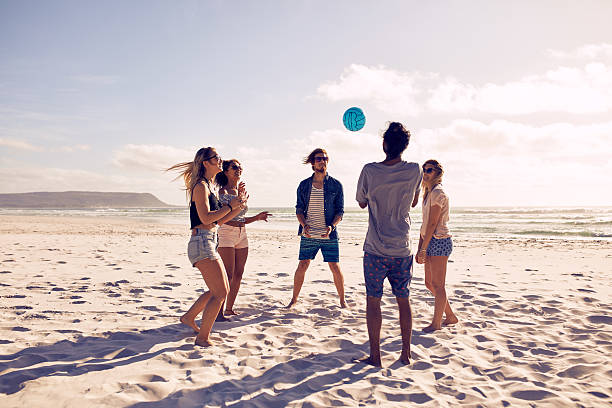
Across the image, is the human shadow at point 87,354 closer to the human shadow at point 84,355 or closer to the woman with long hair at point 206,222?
the human shadow at point 84,355

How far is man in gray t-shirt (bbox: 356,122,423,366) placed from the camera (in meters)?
3.01

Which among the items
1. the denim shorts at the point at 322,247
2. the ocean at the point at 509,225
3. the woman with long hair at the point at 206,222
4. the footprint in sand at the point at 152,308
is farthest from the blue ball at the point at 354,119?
the ocean at the point at 509,225

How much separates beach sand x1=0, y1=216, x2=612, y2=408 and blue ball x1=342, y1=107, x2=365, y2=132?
8.93ft

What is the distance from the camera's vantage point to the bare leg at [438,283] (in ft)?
12.8

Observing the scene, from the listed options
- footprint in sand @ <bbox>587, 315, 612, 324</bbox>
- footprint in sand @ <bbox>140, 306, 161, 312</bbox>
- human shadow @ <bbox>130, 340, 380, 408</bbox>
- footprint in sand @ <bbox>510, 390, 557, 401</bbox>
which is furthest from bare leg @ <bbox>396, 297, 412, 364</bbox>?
footprint in sand @ <bbox>140, 306, 161, 312</bbox>

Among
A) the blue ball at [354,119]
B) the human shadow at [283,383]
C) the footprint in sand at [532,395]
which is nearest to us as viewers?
the human shadow at [283,383]

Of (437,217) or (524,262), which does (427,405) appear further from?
(524,262)

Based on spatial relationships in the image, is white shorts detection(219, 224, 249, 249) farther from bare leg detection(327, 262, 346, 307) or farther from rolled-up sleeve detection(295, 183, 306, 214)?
bare leg detection(327, 262, 346, 307)

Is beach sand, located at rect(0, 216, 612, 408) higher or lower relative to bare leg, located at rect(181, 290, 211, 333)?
lower

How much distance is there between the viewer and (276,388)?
274 centimetres

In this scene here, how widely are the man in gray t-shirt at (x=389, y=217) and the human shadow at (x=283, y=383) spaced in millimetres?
308

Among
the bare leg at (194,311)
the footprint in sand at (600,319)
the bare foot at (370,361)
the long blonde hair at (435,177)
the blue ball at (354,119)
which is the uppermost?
the blue ball at (354,119)

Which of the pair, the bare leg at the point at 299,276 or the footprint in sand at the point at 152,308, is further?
the bare leg at the point at 299,276

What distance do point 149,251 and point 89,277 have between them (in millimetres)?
3454
